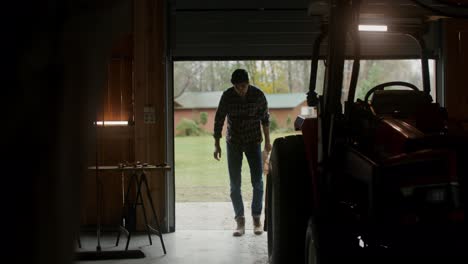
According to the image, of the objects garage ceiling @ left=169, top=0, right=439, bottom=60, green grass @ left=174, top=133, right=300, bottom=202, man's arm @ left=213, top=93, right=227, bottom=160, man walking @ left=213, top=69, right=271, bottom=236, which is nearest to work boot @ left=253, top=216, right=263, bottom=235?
man walking @ left=213, top=69, right=271, bottom=236

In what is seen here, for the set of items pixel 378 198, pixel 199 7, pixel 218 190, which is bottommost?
pixel 218 190

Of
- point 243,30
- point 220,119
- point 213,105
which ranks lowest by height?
point 220,119

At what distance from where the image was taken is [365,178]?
2.86m

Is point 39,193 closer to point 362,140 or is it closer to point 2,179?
point 2,179

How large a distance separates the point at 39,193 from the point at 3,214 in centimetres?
5

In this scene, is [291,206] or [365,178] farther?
[291,206]

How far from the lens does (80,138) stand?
0.93 m

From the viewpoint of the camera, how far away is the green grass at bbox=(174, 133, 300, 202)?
1200cm

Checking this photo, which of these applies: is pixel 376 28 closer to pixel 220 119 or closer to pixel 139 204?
pixel 139 204

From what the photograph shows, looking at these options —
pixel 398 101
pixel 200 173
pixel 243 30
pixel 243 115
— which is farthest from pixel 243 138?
pixel 200 173

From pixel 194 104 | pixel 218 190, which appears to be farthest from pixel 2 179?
pixel 194 104

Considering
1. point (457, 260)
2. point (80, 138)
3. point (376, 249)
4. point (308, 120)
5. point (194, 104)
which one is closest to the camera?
point (80, 138)

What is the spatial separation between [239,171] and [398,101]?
386cm

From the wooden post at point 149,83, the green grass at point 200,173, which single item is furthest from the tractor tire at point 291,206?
the green grass at point 200,173
